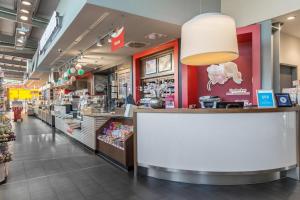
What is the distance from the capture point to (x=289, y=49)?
5691 mm

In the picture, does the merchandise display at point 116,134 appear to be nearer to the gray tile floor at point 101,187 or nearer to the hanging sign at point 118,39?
the gray tile floor at point 101,187

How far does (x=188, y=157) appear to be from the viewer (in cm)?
328

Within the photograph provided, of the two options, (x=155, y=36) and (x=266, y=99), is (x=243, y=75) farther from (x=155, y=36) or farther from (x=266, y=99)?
(x=155, y=36)

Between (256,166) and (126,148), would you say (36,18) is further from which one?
(256,166)

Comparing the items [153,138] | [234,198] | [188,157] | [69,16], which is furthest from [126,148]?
[69,16]

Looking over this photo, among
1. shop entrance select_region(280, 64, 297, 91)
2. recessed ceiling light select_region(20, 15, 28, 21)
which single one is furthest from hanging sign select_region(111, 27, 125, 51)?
shop entrance select_region(280, 64, 297, 91)

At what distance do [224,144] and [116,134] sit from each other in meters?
2.45

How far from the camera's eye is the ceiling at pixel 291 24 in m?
4.37

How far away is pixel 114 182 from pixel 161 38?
389cm

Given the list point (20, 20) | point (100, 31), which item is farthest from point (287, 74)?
point (20, 20)

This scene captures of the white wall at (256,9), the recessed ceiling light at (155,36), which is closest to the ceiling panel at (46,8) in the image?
the recessed ceiling light at (155,36)

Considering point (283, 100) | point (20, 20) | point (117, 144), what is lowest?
point (117, 144)

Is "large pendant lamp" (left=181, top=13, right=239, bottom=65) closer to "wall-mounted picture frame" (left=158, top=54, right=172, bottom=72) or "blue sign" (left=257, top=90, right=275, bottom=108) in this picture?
"blue sign" (left=257, top=90, right=275, bottom=108)

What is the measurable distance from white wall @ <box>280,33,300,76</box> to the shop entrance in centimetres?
14
